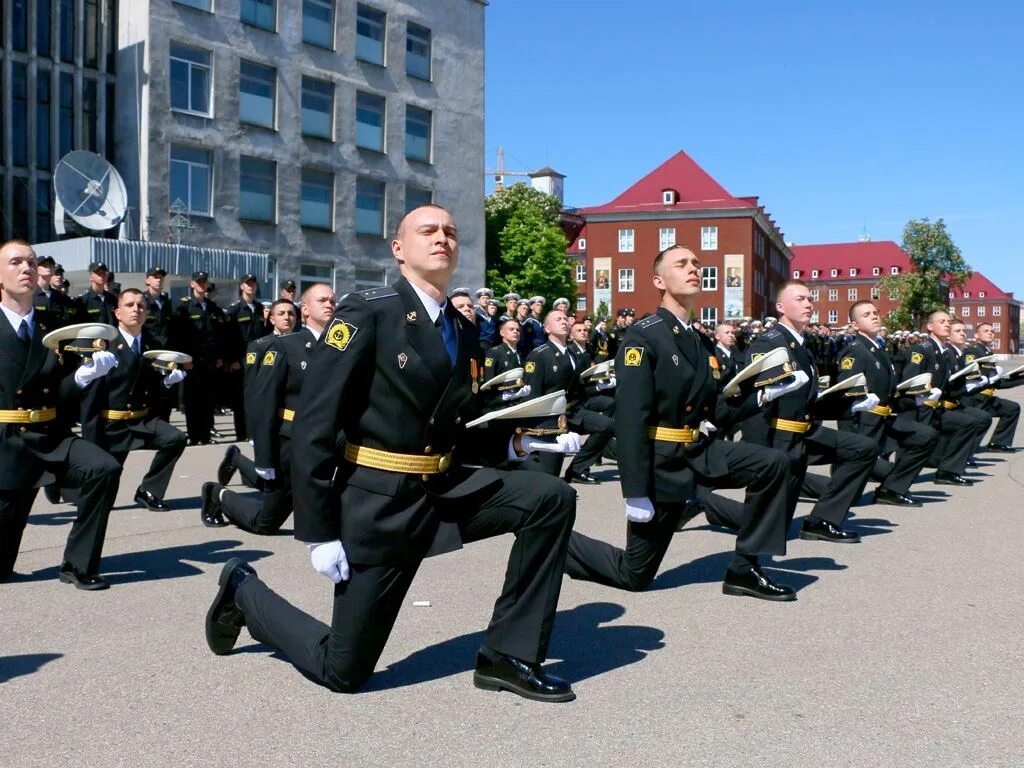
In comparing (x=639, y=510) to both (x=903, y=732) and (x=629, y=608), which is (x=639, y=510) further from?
(x=903, y=732)

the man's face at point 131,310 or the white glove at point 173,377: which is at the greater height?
the man's face at point 131,310

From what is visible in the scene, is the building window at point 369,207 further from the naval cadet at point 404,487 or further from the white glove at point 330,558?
the white glove at point 330,558

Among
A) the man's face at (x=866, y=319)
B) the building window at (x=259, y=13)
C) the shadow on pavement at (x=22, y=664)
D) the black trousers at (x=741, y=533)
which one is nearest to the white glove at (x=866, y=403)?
the man's face at (x=866, y=319)

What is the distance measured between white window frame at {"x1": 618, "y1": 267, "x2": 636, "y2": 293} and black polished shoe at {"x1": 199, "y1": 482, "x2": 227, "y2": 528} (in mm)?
82965

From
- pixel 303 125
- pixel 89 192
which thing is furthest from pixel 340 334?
pixel 303 125

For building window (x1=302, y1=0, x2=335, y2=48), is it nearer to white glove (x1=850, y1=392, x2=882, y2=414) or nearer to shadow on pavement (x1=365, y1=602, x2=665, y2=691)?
white glove (x1=850, y1=392, x2=882, y2=414)

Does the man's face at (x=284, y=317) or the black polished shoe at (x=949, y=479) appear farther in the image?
the black polished shoe at (x=949, y=479)

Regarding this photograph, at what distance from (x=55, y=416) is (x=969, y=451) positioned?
10.3 m

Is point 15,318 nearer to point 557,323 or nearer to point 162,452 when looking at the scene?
point 162,452

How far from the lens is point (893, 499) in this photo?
11055 mm

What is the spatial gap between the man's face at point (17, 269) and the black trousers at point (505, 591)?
2993 millimetres

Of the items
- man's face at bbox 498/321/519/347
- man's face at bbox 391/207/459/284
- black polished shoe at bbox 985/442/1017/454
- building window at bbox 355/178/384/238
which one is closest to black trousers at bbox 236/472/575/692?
man's face at bbox 391/207/459/284

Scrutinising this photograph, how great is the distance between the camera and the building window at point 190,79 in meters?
30.9

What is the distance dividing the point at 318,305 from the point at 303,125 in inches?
1106
